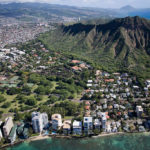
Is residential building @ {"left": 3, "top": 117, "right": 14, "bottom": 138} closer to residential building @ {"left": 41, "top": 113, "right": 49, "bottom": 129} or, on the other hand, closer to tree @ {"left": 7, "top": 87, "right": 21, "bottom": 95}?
residential building @ {"left": 41, "top": 113, "right": 49, "bottom": 129}

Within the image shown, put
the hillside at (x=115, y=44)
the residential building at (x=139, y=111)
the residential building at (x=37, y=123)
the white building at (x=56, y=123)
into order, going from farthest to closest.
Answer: the hillside at (x=115, y=44)
the residential building at (x=139, y=111)
the white building at (x=56, y=123)
the residential building at (x=37, y=123)

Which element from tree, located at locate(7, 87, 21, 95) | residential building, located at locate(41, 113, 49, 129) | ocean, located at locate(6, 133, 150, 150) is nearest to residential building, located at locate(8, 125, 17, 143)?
ocean, located at locate(6, 133, 150, 150)

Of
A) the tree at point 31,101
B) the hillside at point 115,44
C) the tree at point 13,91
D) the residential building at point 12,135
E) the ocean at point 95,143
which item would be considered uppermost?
the hillside at point 115,44

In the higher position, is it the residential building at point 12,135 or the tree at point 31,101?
the tree at point 31,101

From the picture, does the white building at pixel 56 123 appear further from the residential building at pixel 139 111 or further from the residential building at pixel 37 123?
the residential building at pixel 139 111

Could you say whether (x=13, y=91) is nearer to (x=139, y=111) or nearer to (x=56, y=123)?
(x=56, y=123)

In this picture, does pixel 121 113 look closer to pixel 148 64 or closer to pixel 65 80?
pixel 65 80

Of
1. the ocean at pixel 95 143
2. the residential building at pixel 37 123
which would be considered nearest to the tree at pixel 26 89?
the residential building at pixel 37 123
